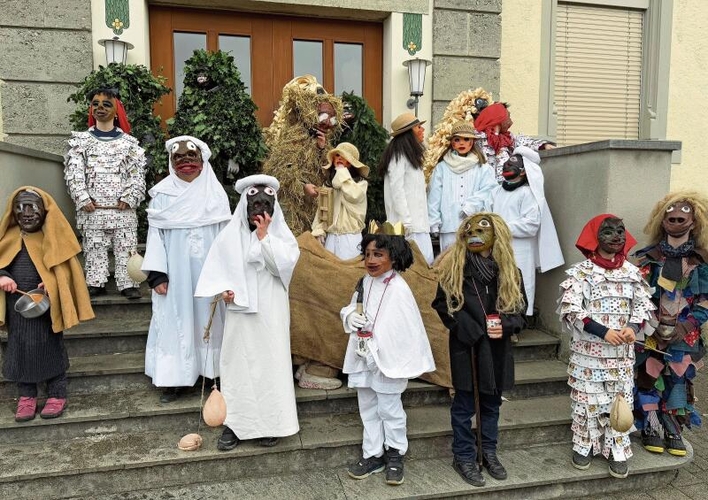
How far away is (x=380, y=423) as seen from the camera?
358 cm

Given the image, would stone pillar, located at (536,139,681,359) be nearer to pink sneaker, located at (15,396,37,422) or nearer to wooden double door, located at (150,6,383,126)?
wooden double door, located at (150,6,383,126)

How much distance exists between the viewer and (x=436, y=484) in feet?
11.6

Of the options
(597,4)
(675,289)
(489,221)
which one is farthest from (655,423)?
(597,4)

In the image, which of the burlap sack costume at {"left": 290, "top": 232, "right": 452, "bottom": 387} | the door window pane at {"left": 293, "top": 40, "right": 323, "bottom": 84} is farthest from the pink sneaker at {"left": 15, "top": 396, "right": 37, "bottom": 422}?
the door window pane at {"left": 293, "top": 40, "right": 323, "bottom": 84}

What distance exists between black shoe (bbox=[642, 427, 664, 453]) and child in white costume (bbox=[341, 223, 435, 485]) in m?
1.94

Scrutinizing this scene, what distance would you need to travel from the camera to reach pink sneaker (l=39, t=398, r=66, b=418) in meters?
3.78

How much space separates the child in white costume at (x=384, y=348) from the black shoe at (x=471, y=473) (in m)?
0.43

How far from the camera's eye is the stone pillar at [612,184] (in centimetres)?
453

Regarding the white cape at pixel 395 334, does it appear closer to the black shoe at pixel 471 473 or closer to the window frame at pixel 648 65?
the black shoe at pixel 471 473

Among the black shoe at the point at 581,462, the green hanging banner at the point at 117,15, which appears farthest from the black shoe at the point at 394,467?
the green hanging banner at the point at 117,15

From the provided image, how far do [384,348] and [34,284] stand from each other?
101 inches

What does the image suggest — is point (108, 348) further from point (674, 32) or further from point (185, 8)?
point (674, 32)

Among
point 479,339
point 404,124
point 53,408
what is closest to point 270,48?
point 404,124

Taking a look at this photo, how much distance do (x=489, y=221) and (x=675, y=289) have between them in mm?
1609
